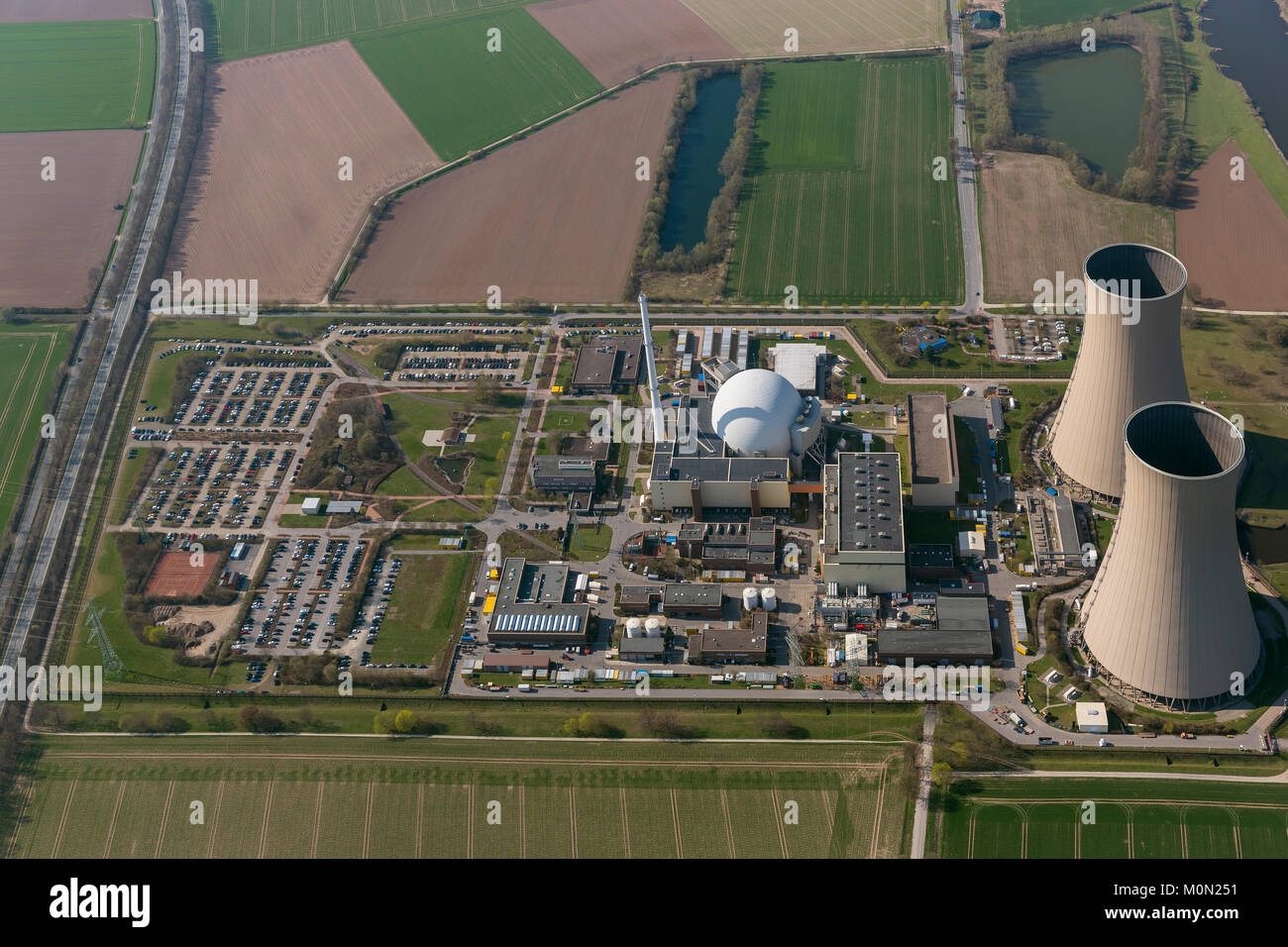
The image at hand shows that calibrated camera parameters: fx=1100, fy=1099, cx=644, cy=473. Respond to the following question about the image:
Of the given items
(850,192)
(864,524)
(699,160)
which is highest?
(699,160)

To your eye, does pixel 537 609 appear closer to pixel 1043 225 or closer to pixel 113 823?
pixel 113 823

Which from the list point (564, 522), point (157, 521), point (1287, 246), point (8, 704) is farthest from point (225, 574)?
point (1287, 246)

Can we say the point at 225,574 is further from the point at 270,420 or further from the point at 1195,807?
the point at 1195,807

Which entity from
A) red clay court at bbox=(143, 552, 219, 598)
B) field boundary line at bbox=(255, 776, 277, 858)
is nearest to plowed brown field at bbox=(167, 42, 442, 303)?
red clay court at bbox=(143, 552, 219, 598)

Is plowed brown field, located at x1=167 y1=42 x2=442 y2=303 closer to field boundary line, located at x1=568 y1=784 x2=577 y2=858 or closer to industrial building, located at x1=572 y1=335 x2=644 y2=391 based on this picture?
industrial building, located at x1=572 y1=335 x2=644 y2=391

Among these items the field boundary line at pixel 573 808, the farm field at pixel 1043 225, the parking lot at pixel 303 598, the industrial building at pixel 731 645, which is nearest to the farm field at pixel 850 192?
the farm field at pixel 1043 225

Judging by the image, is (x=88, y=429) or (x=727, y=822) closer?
(x=727, y=822)

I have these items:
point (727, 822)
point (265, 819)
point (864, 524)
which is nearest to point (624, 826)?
point (727, 822)
